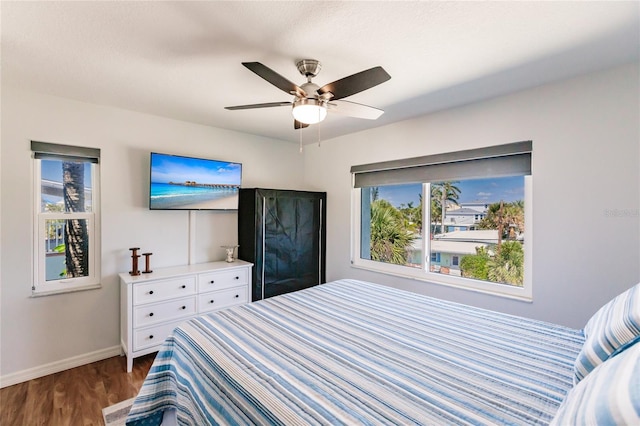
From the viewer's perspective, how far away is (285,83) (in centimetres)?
163

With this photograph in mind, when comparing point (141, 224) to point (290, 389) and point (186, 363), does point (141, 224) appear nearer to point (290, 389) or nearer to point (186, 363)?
point (186, 363)

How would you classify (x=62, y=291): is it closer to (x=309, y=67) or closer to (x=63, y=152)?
(x=63, y=152)

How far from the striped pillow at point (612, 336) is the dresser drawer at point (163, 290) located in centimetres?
289

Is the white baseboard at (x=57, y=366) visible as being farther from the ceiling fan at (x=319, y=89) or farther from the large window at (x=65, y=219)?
the ceiling fan at (x=319, y=89)

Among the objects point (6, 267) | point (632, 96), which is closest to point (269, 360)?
point (6, 267)

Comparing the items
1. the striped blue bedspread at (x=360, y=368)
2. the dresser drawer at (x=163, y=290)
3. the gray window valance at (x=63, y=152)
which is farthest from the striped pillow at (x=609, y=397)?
the gray window valance at (x=63, y=152)

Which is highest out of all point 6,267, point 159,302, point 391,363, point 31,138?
point 31,138

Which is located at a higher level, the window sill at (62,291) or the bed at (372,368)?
the bed at (372,368)

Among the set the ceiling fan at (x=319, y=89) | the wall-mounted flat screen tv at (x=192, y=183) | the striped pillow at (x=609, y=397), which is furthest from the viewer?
the wall-mounted flat screen tv at (x=192, y=183)

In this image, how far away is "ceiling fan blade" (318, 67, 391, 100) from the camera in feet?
4.95

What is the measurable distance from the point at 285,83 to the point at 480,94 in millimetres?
1740

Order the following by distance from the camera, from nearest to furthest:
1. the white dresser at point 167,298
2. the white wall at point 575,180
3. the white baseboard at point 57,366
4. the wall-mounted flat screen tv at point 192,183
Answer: the white wall at point 575,180 < the white baseboard at point 57,366 < the white dresser at point 167,298 < the wall-mounted flat screen tv at point 192,183

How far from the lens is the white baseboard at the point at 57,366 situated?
2.34 m

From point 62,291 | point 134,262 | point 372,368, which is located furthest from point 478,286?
point 62,291
